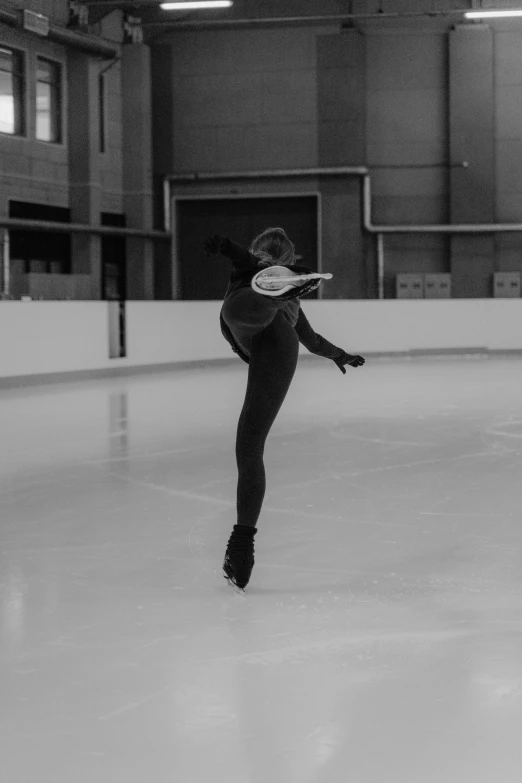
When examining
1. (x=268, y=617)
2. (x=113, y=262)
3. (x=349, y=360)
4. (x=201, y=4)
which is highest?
(x=201, y=4)

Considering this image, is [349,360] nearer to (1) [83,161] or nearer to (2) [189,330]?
(2) [189,330]

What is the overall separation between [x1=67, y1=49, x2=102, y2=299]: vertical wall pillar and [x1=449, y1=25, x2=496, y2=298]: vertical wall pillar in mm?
7723

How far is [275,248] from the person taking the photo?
3.87 metres

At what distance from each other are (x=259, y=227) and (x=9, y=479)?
1796 centimetres

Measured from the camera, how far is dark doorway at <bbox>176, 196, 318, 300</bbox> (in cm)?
2366

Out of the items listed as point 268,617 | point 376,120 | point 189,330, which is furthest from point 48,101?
point 268,617

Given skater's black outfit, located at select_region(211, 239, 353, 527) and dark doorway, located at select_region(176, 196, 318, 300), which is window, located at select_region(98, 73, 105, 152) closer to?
dark doorway, located at select_region(176, 196, 318, 300)

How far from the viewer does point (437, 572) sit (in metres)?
4.20

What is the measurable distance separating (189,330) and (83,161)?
5520 millimetres

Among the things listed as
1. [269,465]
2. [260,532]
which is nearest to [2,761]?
[260,532]

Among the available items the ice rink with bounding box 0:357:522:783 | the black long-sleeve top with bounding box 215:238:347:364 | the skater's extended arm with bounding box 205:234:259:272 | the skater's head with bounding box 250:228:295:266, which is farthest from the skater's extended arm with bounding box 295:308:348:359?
the ice rink with bounding box 0:357:522:783

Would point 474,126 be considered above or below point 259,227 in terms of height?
Answer: above

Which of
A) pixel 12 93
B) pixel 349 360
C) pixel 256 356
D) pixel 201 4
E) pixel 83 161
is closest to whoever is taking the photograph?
pixel 256 356

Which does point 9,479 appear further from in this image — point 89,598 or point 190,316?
point 190,316
